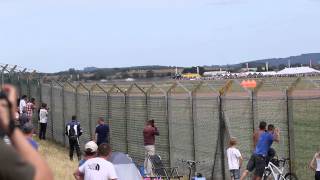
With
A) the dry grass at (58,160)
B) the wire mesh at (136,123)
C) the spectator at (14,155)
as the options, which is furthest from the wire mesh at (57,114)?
the spectator at (14,155)

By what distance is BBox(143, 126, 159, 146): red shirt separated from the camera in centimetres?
1853

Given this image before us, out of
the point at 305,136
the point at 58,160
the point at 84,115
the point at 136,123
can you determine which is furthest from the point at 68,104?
the point at 305,136

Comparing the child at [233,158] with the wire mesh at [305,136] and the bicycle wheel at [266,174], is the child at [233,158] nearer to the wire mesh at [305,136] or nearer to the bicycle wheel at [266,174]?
the bicycle wheel at [266,174]

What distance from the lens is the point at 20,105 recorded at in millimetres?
27109

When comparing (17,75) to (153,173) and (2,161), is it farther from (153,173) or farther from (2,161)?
(2,161)

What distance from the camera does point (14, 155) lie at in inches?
91.4

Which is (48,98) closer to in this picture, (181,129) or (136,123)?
(136,123)

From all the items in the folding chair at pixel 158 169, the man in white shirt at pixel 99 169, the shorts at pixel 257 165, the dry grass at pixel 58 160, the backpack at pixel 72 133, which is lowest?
the dry grass at pixel 58 160

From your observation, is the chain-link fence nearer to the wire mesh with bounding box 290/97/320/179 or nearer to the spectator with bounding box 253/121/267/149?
the wire mesh with bounding box 290/97/320/179

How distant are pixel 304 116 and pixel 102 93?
686 centimetres

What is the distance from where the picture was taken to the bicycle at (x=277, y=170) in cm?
1412

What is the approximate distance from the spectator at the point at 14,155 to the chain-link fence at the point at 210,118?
11.0 m

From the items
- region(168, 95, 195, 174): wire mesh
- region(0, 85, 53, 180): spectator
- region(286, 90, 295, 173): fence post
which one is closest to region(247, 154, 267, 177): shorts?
region(286, 90, 295, 173): fence post

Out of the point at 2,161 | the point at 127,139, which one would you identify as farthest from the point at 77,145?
the point at 2,161
